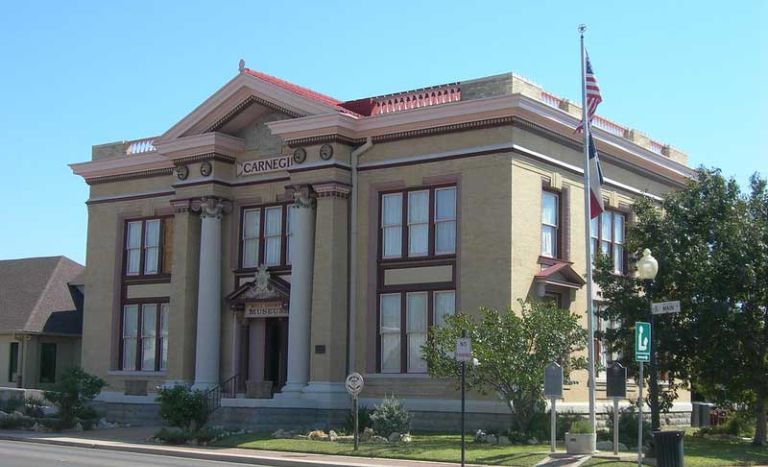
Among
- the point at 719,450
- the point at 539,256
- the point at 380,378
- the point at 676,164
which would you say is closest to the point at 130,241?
the point at 380,378

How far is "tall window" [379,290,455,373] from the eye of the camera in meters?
32.9

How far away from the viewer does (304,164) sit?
34.5 meters

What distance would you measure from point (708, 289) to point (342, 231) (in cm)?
1162

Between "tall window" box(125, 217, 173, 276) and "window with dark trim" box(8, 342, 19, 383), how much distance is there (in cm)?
853

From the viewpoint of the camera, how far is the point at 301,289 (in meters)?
34.2

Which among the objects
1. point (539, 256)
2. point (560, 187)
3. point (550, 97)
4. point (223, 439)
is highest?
point (550, 97)

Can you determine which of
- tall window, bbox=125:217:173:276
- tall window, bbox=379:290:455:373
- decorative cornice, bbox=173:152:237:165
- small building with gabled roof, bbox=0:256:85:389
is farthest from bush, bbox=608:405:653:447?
small building with gabled roof, bbox=0:256:85:389

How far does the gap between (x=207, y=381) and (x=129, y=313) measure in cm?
572

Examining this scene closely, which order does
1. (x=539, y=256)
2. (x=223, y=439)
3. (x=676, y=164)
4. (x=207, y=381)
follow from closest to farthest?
(x=223, y=439) → (x=539, y=256) → (x=207, y=381) → (x=676, y=164)

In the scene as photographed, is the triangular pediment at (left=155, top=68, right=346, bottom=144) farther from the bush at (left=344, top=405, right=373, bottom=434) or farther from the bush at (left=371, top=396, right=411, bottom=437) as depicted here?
the bush at (left=371, top=396, right=411, bottom=437)

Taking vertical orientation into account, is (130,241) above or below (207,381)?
above

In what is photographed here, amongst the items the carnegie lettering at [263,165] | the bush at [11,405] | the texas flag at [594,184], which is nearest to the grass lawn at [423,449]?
the texas flag at [594,184]

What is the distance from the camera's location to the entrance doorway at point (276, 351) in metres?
36.7

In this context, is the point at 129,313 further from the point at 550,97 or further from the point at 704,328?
the point at 704,328
